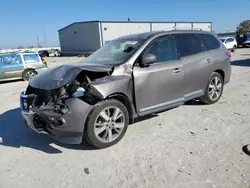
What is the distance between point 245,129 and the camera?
409 cm

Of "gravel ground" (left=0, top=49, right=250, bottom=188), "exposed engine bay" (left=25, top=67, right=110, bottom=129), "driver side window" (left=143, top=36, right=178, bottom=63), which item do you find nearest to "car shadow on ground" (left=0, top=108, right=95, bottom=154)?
"gravel ground" (left=0, top=49, right=250, bottom=188)

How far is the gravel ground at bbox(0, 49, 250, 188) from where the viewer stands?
283 centimetres

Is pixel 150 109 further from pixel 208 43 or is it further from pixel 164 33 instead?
pixel 208 43

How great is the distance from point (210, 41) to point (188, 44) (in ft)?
3.30

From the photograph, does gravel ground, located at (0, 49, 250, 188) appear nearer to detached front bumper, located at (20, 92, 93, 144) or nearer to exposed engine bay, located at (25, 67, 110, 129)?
detached front bumper, located at (20, 92, 93, 144)

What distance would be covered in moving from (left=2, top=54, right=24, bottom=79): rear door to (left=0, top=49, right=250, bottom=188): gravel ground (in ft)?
24.2

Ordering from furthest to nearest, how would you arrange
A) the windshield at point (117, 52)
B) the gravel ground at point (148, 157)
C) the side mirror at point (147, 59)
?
the windshield at point (117, 52)
the side mirror at point (147, 59)
the gravel ground at point (148, 157)

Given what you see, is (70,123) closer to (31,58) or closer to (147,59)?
(147,59)

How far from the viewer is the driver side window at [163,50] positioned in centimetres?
431

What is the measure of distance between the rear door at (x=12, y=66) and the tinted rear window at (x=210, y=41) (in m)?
9.46

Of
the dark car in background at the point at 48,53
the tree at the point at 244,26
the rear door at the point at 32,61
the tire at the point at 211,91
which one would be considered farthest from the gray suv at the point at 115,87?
the tree at the point at 244,26

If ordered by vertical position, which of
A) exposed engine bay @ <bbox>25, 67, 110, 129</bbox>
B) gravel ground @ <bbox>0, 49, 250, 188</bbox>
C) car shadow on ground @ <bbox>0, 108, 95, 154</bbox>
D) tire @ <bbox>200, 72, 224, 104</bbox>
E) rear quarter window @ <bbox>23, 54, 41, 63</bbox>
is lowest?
gravel ground @ <bbox>0, 49, 250, 188</bbox>

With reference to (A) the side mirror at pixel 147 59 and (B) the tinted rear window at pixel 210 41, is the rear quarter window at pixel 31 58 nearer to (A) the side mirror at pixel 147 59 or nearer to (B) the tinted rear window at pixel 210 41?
(B) the tinted rear window at pixel 210 41

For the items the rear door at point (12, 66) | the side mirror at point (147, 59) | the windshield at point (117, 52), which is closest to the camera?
the side mirror at point (147, 59)
